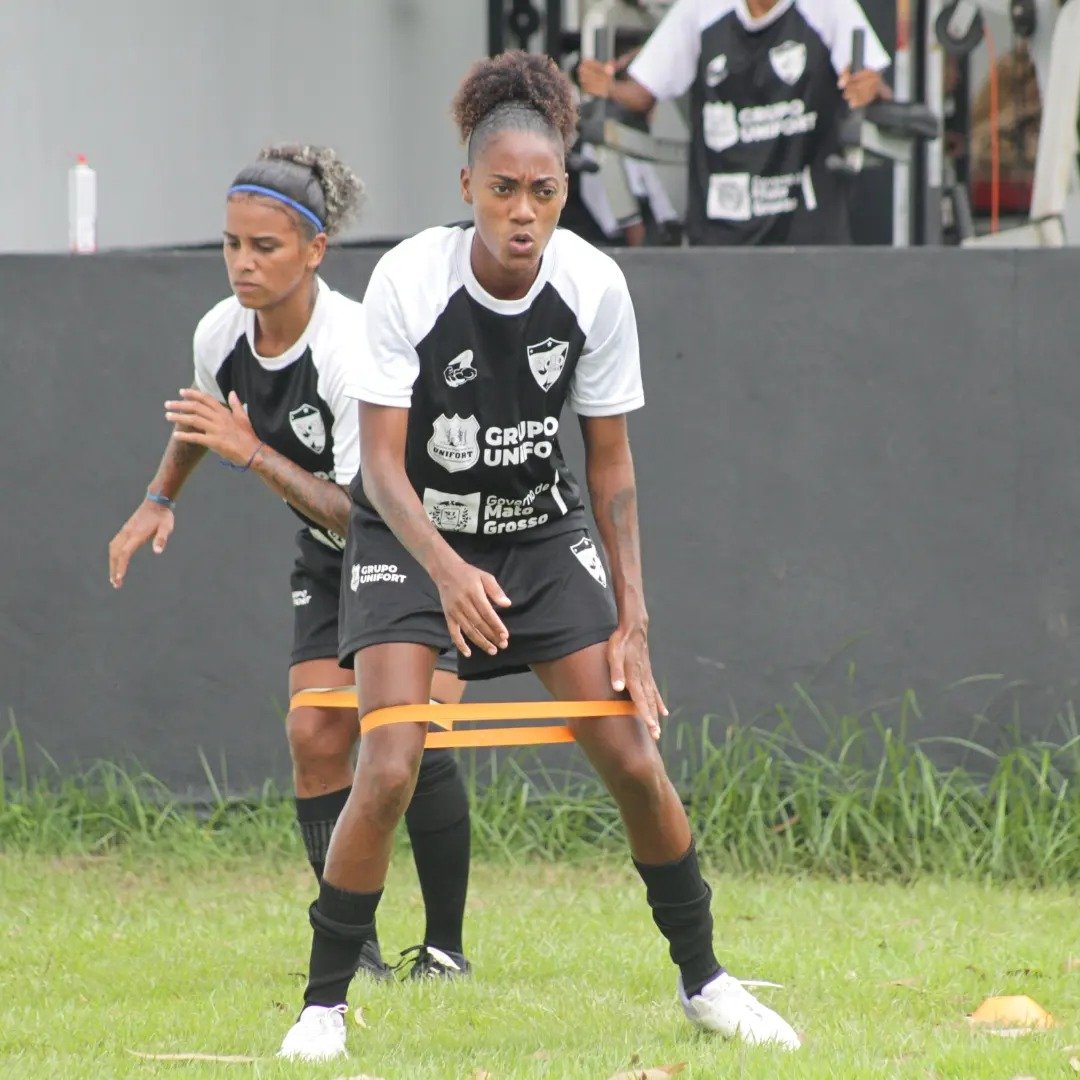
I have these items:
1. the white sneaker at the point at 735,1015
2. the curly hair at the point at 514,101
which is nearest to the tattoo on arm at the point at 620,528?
the curly hair at the point at 514,101

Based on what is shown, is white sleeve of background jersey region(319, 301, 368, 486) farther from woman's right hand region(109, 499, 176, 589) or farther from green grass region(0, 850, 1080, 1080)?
green grass region(0, 850, 1080, 1080)

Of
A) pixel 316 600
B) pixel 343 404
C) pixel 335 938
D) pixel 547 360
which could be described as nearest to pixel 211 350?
pixel 343 404

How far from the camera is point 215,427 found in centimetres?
454

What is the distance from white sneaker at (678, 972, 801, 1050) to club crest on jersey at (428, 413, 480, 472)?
1.23m

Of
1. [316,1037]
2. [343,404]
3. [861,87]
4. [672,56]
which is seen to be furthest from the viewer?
[672,56]

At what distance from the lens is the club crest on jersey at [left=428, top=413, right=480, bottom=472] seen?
159 inches

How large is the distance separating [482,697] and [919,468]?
66.9 inches

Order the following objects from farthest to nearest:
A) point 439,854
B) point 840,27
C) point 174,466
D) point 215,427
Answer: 1. point 840,27
2. point 174,466
3. point 439,854
4. point 215,427

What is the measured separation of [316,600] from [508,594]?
999 mm

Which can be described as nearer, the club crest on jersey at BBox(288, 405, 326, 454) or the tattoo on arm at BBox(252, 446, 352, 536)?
the tattoo on arm at BBox(252, 446, 352, 536)

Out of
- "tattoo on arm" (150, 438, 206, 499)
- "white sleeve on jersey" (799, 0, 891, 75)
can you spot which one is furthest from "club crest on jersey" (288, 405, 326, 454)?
"white sleeve on jersey" (799, 0, 891, 75)

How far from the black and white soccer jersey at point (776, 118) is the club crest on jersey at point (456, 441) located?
3.43 metres

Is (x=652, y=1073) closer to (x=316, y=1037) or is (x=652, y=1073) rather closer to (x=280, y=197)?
(x=316, y=1037)

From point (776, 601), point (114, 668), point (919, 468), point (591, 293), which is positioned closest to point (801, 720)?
point (776, 601)
